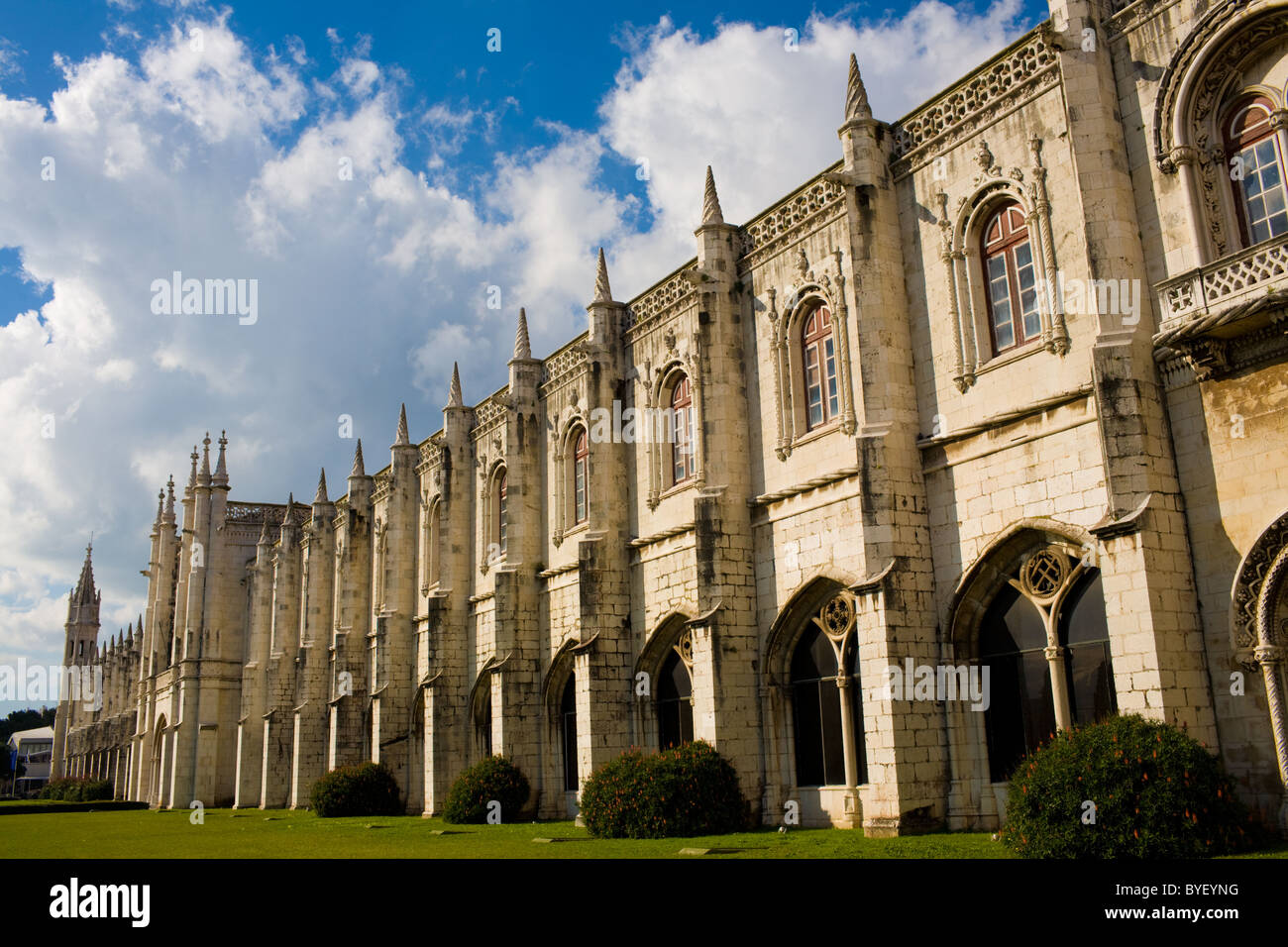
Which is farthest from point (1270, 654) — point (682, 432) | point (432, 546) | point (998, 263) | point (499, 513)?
point (432, 546)

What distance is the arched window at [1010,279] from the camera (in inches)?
651

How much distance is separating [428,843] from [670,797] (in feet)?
15.8

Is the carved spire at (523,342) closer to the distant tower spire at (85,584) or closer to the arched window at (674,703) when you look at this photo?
the arched window at (674,703)

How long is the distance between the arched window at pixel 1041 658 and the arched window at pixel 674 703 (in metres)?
8.10

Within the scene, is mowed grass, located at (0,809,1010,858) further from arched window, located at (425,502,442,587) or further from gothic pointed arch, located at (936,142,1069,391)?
arched window, located at (425,502,442,587)

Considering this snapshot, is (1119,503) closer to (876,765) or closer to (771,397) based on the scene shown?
(876,765)

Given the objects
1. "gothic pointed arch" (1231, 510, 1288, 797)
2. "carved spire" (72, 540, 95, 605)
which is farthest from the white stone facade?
"carved spire" (72, 540, 95, 605)

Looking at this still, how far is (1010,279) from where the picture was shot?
666 inches

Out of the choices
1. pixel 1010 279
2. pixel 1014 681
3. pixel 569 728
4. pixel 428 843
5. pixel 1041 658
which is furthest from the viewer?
pixel 569 728

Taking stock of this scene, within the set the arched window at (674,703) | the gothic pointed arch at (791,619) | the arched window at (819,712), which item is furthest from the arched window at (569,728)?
the arched window at (819,712)

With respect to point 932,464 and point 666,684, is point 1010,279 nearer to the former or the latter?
point 932,464

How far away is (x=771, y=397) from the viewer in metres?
21.4
